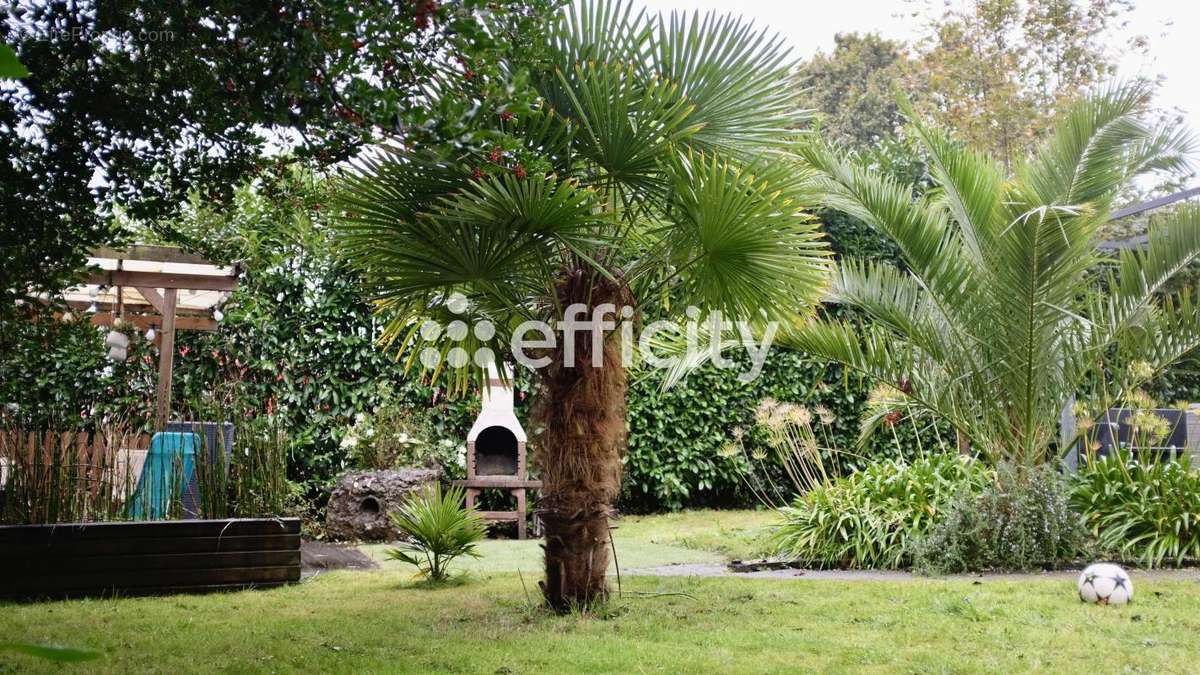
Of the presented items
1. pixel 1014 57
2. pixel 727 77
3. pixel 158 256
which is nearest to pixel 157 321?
pixel 158 256

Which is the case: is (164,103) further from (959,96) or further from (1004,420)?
(959,96)

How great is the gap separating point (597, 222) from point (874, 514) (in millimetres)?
3563

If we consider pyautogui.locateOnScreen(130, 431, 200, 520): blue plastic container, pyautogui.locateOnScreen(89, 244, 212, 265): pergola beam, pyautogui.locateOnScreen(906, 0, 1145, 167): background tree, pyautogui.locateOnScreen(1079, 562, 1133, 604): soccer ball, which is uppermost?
pyautogui.locateOnScreen(906, 0, 1145, 167): background tree

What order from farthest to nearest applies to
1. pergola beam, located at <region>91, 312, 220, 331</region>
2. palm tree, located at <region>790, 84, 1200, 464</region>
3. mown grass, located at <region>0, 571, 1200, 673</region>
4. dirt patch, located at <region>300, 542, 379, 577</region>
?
pergola beam, located at <region>91, 312, 220, 331</region> < dirt patch, located at <region>300, 542, 379, 577</region> < palm tree, located at <region>790, 84, 1200, 464</region> < mown grass, located at <region>0, 571, 1200, 673</region>

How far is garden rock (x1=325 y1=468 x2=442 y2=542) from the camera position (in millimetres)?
8555

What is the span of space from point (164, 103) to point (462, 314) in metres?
1.80

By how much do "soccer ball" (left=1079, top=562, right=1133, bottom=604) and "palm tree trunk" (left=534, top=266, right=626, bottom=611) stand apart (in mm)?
2451

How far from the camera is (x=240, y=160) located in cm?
423

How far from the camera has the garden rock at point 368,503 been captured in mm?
8555

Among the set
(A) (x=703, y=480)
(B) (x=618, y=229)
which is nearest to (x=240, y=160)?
(B) (x=618, y=229)

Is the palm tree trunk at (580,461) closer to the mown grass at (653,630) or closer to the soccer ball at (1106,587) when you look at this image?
the mown grass at (653,630)

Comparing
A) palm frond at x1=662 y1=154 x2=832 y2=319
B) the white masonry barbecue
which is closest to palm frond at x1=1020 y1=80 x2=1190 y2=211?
palm frond at x1=662 y1=154 x2=832 y2=319

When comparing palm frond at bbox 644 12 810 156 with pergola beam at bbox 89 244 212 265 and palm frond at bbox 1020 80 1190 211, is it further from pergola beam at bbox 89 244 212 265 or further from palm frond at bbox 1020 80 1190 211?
pergola beam at bbox 89 244 212 265

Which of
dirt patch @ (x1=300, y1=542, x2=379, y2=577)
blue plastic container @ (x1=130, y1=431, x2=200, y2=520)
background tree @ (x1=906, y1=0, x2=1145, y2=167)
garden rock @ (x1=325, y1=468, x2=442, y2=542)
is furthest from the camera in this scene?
background tree @ (x1=906, y1=0, x2=1145, y2=167)
